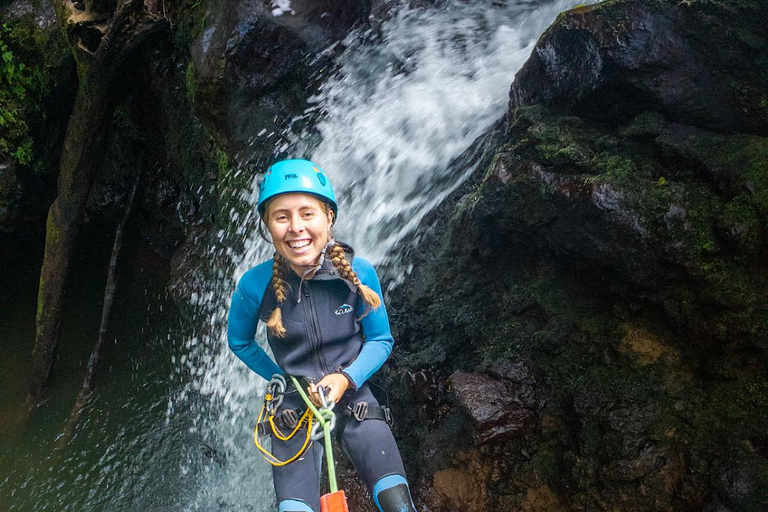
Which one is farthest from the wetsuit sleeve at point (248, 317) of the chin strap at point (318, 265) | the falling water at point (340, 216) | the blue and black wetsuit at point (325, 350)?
the falling water at point (340, 216)

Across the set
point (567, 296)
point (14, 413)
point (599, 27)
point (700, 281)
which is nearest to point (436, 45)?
point (599, 27)

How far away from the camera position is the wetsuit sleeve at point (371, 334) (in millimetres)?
2213

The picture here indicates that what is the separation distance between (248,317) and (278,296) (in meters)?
0.26

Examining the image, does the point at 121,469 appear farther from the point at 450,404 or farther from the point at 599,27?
the point at 599,27

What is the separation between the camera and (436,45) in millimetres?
4758

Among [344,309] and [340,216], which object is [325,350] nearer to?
[344,309]

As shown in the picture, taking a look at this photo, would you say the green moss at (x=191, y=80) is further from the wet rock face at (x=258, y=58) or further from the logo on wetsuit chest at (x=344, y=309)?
the logo on wetsuit chest at (x=344, y=309)

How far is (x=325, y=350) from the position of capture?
2225 millimetres

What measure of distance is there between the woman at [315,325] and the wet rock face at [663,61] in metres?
1.68

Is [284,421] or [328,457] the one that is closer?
[328,457]

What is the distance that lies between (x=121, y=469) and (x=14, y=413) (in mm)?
1998

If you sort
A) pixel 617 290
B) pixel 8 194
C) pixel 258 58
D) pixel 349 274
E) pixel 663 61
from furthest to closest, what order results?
pixel 8 194, pixel 258 58, pixel 663 61, pixel 617 290, pixel 349 274

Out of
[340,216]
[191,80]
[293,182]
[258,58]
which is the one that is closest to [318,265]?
[293,182]

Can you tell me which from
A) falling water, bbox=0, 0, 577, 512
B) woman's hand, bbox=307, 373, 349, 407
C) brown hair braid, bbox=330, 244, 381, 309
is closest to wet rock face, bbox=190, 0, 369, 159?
falling water, bbox=0, 0, 577, 512
